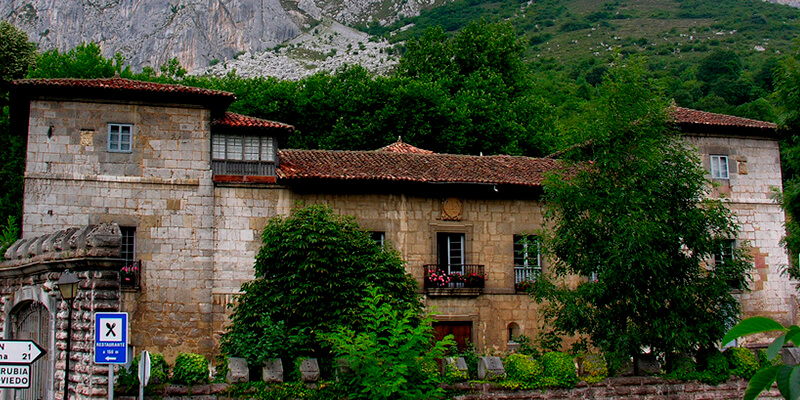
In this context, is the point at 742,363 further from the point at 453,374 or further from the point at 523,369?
the point at 453,374

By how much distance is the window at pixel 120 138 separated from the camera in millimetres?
22562

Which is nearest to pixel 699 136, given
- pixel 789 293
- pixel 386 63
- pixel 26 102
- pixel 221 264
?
pixel 789 293

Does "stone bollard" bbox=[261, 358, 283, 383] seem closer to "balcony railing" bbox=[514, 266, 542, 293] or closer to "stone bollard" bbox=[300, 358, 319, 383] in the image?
"stone bollard" bbox=[300, 358, 319, 383]

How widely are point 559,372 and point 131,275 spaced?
1204cm

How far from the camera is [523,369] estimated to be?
17.9 m

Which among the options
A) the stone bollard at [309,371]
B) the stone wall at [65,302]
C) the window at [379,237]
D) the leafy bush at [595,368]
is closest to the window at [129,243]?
the window at [379,237]

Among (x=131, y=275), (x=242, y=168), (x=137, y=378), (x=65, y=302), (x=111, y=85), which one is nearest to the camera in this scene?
(x=65, y=302)

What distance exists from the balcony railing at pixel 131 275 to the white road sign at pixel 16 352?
12170mm

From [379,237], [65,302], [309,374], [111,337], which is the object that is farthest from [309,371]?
[379,237]

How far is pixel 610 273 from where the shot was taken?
17719 mm

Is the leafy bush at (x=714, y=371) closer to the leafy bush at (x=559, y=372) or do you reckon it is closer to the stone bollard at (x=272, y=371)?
the leafy bush at (x=559, y=372)

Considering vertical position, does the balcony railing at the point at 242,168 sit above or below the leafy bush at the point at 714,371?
above

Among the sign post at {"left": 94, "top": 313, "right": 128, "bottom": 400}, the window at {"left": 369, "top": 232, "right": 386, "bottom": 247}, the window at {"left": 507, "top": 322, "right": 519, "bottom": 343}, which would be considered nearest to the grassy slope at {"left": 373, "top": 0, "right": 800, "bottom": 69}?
the window at {"left": 507, "top": 322, "right": 519, "bottom": 343}

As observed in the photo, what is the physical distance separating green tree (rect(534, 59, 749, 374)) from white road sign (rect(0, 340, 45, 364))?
11.7 metres
